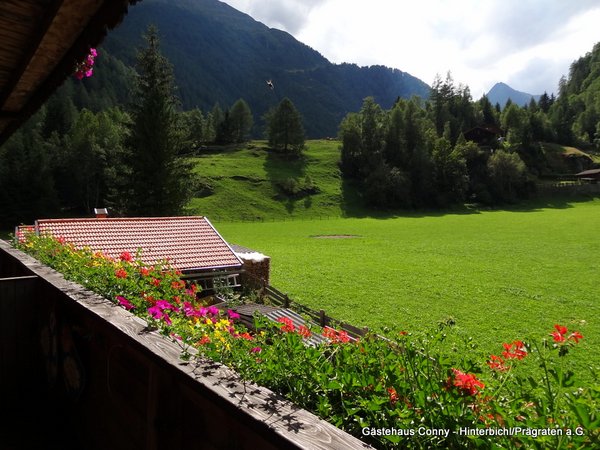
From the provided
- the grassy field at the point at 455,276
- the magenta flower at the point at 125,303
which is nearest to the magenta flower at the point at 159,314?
the magenta flower at the point at 125,303

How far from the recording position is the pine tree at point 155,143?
99.1 ft

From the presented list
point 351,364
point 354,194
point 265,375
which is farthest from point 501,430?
point 354,194

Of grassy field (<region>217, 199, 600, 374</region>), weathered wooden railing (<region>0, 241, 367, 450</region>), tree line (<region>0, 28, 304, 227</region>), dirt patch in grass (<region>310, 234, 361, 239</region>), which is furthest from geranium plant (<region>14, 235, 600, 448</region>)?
dirt patch in grass (<region>310, 234, 361, 239</region>)

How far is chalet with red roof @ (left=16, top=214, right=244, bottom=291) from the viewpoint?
15.5 meters

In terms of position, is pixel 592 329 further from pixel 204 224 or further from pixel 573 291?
pixel 204 224

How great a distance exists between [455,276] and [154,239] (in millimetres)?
15739

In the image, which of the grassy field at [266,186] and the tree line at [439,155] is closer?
the grassy field at [266,186]

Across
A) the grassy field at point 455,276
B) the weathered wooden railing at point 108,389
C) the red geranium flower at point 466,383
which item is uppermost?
the red geranium flower at point 466,383

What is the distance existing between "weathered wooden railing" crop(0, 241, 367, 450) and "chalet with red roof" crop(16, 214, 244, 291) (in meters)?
10.5

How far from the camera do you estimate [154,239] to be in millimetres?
16938

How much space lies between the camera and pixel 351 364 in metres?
1.85

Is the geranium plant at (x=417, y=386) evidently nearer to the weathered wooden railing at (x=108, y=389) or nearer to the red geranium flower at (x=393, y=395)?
the red geranium flower at (x=393, y=395)

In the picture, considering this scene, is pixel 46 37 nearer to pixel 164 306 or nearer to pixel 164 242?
pixel 164 306

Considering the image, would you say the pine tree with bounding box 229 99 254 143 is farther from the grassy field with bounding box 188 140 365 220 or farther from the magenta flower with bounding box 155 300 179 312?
the magenta flower with bounding box 155 300 179 312
